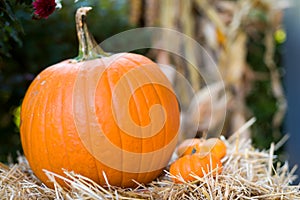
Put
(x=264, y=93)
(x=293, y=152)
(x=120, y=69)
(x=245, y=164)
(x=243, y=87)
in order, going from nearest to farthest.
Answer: (x=120, y=69), (x=245, y=164), (x=293, y=152), (x=243, y=87), (x=264, y=93)

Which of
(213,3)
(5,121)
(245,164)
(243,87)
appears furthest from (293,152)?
(5,121)

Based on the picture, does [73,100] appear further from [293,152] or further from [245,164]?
[293,152]

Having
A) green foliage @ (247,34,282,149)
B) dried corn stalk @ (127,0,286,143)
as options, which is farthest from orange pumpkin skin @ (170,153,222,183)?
green foliage @ (247,34,282,149)

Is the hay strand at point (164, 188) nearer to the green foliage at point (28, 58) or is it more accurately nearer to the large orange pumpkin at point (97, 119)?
the large orange pumpkin at point (97, 119)

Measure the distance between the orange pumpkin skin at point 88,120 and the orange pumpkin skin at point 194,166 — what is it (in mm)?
80

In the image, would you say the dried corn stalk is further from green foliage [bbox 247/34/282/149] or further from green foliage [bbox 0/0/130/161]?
green foliage [bbox 247/34/282/149]

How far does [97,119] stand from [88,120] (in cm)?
2

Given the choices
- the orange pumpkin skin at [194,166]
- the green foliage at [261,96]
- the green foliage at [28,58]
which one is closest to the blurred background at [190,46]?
the green foliage at [28,58]

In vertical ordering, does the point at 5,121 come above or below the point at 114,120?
below

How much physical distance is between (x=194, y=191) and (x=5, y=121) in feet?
4.28

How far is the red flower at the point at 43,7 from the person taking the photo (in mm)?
1051

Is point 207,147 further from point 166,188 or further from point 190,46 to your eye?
point 190,46

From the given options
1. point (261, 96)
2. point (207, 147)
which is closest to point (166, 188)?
point (207, 147)

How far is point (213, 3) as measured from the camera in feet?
7.89
